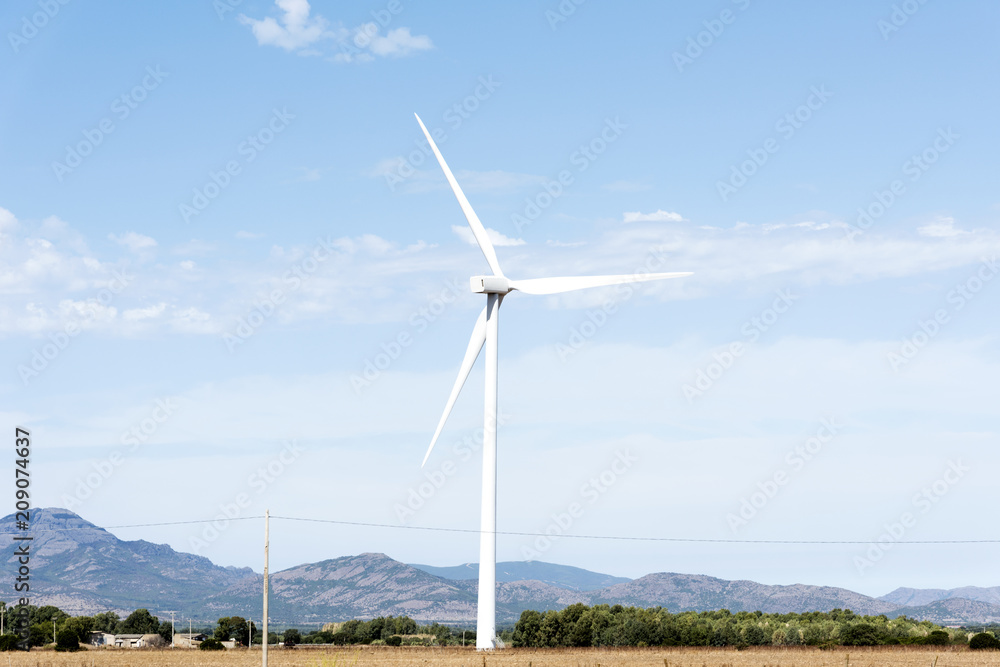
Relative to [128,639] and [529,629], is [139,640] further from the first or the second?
[529,629]

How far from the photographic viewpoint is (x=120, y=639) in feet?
518

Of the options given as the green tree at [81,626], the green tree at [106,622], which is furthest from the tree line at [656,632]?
the green tree at [106,622]

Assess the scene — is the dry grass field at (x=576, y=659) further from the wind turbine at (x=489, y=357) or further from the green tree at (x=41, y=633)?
the green tree at (x=41, y=633)

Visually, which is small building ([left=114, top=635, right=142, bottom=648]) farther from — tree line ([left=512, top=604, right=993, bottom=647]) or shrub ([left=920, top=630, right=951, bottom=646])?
shrub ([left=920, top=630, right=951, bottom=646])

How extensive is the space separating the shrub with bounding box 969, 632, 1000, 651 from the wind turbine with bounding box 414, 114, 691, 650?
3781 centimetres

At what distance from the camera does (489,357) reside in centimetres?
7125

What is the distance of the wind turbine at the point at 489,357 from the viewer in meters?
68.4

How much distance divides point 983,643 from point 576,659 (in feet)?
125

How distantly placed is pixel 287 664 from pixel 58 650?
35.8 m

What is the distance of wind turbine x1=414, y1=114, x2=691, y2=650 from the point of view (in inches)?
2692

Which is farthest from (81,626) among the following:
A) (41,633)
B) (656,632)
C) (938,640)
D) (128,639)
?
(938,640)

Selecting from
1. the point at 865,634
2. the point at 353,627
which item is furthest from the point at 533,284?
the point at 353,627

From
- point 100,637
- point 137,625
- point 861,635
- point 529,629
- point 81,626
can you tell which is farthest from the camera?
point 137,625

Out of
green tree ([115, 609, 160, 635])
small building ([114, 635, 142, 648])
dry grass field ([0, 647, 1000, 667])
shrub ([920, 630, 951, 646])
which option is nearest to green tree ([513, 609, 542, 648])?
dry grass field ([0, 647, 1000, 667])
